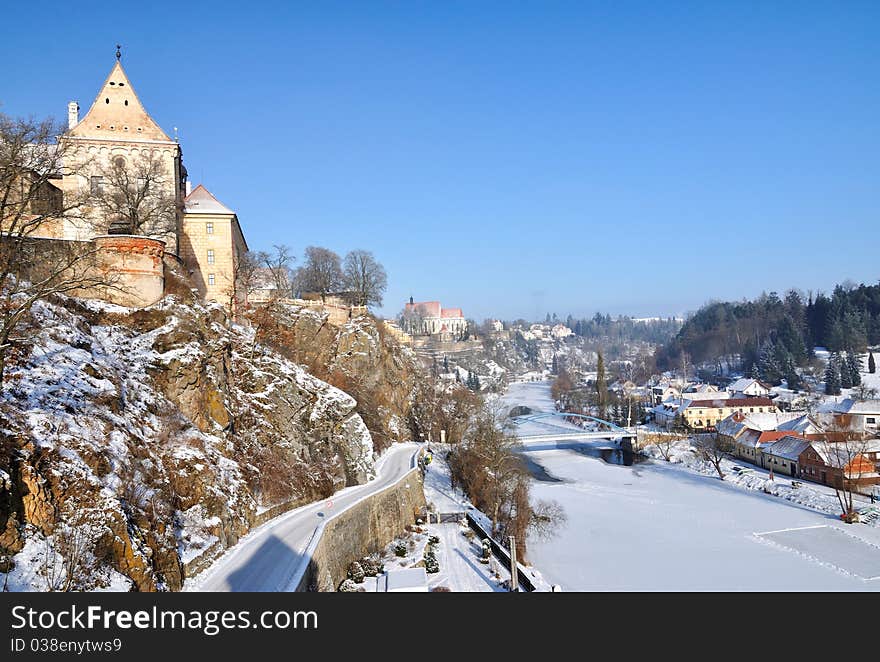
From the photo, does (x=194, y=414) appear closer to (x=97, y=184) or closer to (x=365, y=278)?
(x=97, y=184)

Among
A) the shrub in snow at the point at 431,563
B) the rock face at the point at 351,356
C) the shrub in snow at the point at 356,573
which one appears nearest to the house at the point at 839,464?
the rock face at the point at 351,356

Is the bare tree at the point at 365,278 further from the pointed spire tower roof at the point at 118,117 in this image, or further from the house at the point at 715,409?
the house at the point at 715,409

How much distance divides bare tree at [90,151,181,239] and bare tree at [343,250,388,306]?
2634 centimetres

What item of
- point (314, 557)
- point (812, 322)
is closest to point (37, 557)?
point (314, 557)

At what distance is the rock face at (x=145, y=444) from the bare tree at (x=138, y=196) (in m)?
6.80

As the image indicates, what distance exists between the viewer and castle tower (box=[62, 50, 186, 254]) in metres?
28.8

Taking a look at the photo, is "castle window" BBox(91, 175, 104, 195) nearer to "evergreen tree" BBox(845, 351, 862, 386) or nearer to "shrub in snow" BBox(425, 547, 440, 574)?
"shrub in snow" BBox(425, 547, 440, 574)

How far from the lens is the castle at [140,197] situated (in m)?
26.7

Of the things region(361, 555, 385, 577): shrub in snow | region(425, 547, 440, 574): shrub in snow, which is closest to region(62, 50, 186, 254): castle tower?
region(361, 555, 385, 577): shrub in snow

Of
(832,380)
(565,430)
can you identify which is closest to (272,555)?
(565,430)

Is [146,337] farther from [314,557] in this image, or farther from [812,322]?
[812,322]

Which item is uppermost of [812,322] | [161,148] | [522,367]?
[161,148]
